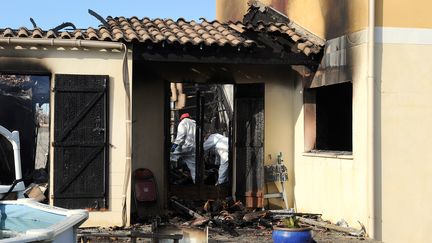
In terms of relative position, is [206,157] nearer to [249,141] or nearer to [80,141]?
[249,141]

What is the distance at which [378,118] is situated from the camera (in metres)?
9.24

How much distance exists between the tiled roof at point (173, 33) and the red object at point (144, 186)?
2.84m

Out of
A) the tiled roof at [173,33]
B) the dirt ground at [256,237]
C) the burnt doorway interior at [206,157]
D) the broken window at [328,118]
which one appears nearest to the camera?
A: the dirt ground at [256,237]

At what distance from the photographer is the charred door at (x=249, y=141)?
11672 mm

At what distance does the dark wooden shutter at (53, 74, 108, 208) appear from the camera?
32.2ft

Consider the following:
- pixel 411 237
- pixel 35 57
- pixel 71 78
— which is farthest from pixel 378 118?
pixel 35 57

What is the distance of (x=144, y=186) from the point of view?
11195mm

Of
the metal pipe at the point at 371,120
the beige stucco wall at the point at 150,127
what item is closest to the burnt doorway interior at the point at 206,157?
the beige stucco wall at the point at 150,127

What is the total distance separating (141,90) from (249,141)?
245 centimetres

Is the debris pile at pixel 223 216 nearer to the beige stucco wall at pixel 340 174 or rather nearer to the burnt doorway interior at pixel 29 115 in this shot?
the beige stucco wall at pixel 340 174

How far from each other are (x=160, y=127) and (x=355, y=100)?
160 inches

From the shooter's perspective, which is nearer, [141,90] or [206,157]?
[141,90]

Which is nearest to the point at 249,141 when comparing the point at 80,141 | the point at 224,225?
the point at 224,225

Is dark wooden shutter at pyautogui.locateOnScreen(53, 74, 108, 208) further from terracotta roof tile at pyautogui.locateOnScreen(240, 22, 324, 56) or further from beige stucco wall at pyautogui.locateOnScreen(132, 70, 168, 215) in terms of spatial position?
terracotta roof tile at pyautogui.locateOnScreen(240, 22, 324, 56)
